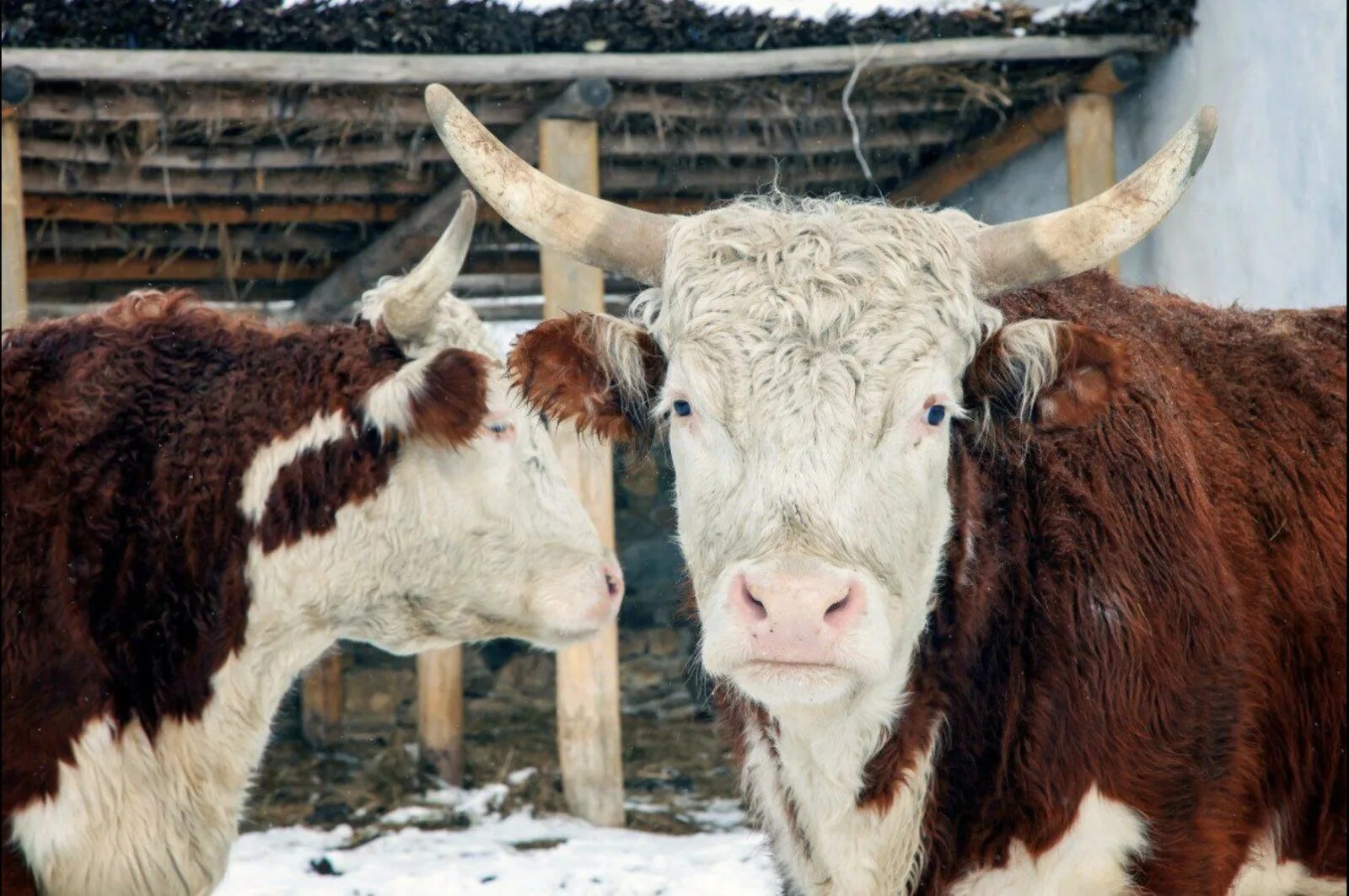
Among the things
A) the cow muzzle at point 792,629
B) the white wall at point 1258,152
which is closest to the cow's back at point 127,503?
the cow muzzle at point 792,629

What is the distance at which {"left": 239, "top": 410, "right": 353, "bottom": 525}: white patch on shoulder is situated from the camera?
4.15 m

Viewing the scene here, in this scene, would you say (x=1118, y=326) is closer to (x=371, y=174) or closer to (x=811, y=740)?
(x=811, y=740)

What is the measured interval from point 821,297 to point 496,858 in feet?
14.2

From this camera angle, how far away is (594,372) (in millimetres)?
3111

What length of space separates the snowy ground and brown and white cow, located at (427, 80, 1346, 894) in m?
2.71

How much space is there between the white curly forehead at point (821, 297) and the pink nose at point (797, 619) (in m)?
0.42

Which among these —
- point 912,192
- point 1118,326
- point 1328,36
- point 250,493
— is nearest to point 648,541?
point 912,192

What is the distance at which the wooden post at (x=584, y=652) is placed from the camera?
22.8 ft

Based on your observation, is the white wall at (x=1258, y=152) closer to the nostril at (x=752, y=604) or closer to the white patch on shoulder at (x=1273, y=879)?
the white patch on shoulder at (x=1273, y=879)

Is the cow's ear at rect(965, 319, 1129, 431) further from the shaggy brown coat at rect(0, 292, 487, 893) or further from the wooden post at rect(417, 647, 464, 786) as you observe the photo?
the wooden post at rect(417, 647, 464, 786)

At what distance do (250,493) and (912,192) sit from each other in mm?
5282

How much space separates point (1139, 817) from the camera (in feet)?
9.00

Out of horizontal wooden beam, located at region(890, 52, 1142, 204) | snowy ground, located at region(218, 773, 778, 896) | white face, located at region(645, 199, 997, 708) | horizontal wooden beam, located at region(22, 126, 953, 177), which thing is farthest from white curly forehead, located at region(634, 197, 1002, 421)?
horizontal wooden beam, located at region(890, 52, 1142, 204)

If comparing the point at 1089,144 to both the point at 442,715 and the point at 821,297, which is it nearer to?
the point at 442,715
